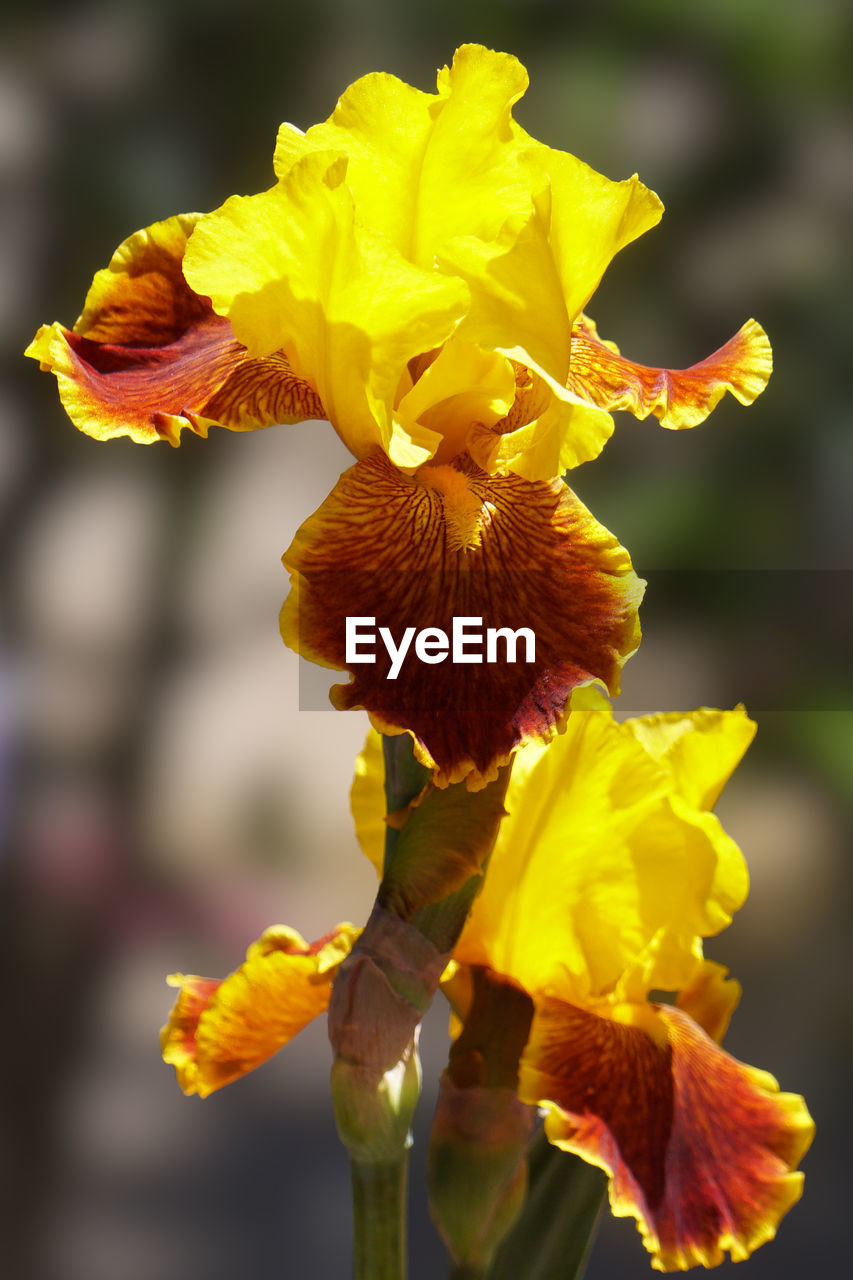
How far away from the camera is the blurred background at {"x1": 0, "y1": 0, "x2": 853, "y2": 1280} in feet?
4.43

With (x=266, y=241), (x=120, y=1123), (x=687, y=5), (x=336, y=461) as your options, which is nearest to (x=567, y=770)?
(x=266, y=241)

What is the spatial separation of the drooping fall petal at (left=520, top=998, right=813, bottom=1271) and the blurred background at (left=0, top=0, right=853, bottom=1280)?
2.93 feet

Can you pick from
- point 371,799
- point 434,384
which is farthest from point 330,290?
point 371,799

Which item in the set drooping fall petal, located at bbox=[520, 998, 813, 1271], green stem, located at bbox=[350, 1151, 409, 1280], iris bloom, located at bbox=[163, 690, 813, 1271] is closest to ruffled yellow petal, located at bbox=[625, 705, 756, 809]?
iris bloom, located at bbox=[163, 690, 813, 1271]

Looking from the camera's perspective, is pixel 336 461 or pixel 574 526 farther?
pixel 336 461

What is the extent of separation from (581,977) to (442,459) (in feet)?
0.80

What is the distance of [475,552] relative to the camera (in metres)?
0.36

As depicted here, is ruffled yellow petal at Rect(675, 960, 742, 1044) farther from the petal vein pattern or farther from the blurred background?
the blurred background

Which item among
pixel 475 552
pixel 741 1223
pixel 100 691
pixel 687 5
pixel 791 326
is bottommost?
pixel 741 1223

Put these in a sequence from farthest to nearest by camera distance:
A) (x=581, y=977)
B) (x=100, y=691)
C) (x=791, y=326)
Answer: (x=791, y=326)
(x=100, y=691)
(x=581, y=977)

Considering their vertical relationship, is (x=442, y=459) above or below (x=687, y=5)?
below

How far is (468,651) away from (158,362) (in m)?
0.19

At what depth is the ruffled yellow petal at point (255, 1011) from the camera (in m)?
0.46

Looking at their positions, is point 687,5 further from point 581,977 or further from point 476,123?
point 581,977
